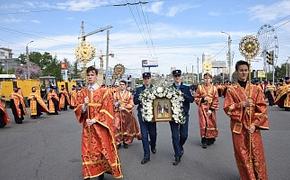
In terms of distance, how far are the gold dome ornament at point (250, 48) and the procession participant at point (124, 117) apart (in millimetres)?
4548

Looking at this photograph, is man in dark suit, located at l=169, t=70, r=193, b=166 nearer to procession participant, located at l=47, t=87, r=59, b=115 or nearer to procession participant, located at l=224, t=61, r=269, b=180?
procession participant, located at l=224, t=61, r=269, b=180

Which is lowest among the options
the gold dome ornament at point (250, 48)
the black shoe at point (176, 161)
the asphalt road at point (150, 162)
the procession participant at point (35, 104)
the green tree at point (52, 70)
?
the asphalt road at point (150, 162)

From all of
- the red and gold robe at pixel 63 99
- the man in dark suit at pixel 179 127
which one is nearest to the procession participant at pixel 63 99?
the red and gold robe at pixel 63 99

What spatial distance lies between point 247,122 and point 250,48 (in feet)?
4.78

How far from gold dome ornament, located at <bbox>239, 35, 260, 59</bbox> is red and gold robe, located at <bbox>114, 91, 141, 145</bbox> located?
4.55 meters

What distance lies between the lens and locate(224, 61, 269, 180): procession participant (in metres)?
6.03

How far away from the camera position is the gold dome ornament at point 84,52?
25.2 feet

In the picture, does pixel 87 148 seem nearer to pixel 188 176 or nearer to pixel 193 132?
pixel 188 176

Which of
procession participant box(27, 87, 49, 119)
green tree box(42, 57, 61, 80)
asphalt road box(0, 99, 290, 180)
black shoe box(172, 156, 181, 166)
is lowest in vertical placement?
asphalt road box(0, 99, 290, 180)

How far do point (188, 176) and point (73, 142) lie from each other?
17.9 feet

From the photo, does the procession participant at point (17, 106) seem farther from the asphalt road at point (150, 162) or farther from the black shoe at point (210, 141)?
the black shoe at point (210, 141)

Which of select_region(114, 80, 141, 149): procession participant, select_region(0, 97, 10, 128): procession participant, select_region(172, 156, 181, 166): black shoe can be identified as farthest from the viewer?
select_region(0, 97, 10, 128): procession participant

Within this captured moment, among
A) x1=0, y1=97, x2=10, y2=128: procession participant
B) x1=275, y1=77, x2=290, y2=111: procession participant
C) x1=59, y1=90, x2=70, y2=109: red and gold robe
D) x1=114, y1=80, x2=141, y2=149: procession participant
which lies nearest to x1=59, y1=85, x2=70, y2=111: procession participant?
x1=59, y1=90, x2=70, y2=109: red and gold robe

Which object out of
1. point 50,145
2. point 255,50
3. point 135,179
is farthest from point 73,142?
point 255,50
